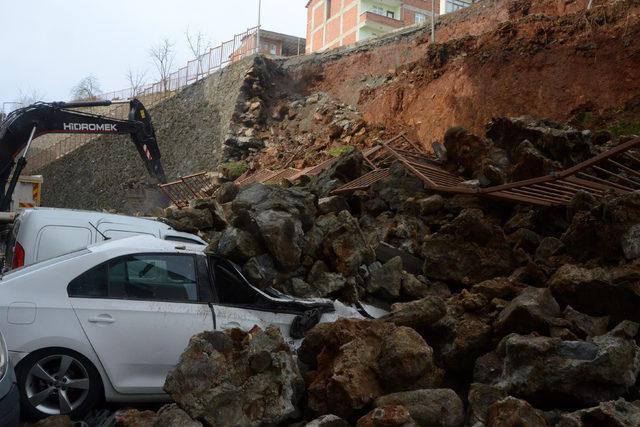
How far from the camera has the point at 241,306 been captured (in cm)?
546

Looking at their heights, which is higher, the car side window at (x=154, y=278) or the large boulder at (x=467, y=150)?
the large boulder at (x=467, y=150)

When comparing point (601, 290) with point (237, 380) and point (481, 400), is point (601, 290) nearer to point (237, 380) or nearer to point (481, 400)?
point (481, 400)

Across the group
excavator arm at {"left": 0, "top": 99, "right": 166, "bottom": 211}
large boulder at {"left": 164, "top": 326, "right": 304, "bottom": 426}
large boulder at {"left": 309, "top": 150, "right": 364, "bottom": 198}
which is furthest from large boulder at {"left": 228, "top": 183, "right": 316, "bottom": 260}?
excavator arm at {"left": 0, "top": 99, "right": 166, "bottom": 211}

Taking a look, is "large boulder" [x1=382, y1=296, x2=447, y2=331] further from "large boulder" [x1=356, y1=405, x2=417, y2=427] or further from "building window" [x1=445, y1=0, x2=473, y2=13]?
"building window" [x1=445, y1=0, x2=473, y2=13]

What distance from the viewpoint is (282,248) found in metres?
6.34

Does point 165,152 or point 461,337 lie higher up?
point 165,152

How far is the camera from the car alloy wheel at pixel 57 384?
4781 millimetres

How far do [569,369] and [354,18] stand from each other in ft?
165

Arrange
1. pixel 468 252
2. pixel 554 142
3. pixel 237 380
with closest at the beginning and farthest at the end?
pixel 237 380 → pixel 468 252 → pixel 554 142

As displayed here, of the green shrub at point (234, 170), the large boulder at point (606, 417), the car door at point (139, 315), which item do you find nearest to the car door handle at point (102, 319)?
the car door at point (139, 315)

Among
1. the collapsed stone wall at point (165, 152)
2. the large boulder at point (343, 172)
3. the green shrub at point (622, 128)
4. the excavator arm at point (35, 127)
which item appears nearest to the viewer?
the large boulder at point (343, 172)

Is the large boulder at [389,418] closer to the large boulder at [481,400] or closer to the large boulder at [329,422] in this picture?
the large boulder at [329,422]

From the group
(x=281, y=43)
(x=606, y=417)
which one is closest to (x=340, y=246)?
(x=606, y=417)

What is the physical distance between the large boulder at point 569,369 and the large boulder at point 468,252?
8.67ft
